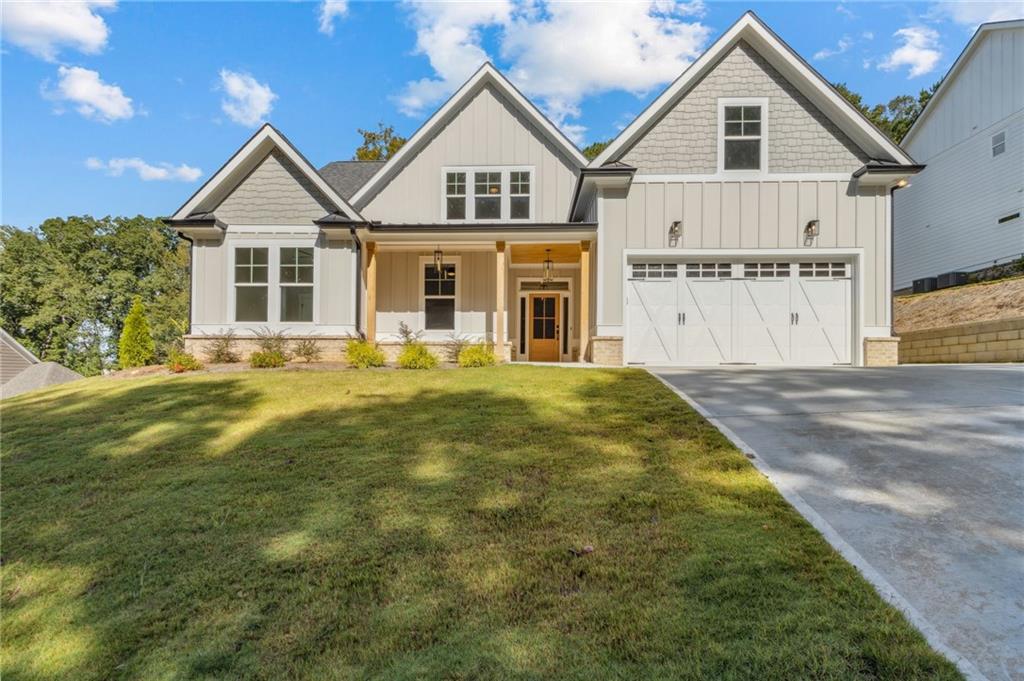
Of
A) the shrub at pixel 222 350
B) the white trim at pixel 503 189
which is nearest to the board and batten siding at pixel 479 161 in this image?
the white trim at pixel 503 189

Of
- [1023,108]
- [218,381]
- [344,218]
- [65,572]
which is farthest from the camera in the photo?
[1023,108]

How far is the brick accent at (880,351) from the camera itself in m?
10.9

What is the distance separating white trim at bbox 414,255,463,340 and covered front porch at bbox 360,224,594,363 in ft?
0.09

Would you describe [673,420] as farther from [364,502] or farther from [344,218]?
[344,218]

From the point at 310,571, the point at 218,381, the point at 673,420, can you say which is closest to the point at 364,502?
the point at 310,571

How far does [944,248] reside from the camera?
17734 millimetres

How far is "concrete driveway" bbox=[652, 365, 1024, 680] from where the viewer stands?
2342mm

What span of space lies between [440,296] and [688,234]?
660cm

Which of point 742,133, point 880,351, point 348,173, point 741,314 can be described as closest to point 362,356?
point 741,314

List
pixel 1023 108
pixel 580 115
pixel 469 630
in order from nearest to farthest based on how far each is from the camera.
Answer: pixel 469 630
pixel 1023 108
pixel 580 115

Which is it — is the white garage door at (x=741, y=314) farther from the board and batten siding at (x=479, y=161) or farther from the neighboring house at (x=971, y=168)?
the neighboring house at (x=971, y=168)

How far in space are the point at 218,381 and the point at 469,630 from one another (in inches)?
324

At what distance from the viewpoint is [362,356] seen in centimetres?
1080

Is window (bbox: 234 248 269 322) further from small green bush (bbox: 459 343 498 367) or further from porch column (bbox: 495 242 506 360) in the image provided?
porch column (bbox: 495 242 506 360)
